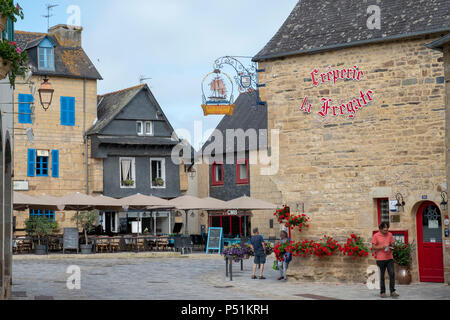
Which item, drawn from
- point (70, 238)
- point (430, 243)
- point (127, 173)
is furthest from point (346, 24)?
point (127, 173)

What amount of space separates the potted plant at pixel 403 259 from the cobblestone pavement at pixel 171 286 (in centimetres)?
40

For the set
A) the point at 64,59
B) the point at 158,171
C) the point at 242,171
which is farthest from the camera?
the point at 158,171

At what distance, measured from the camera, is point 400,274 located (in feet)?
55.1

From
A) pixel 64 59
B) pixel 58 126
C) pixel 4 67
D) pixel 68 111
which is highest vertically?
pixel 64 59

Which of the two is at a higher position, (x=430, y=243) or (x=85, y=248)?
(x=430, y=243)

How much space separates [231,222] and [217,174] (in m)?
3.01

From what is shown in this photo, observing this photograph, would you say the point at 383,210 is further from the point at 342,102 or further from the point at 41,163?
the point at 41,163

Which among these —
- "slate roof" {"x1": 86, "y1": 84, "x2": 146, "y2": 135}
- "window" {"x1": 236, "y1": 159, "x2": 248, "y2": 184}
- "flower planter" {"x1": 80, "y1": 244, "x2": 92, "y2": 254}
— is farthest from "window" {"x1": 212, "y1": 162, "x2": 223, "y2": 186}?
"flower planter" {"x1": 80, "y1": 244, "x2": 92, "y2": 254}

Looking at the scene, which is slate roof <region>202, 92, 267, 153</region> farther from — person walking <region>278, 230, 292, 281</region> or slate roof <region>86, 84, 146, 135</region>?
person walking <region>278, 230, 292, 281</region>

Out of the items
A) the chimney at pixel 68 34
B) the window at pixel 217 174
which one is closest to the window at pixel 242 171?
the window at pixel 217 174

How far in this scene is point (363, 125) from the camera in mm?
17297

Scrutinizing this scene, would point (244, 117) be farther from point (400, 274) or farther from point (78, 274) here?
point (400, 274)

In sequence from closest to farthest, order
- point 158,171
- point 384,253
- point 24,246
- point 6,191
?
point 6,191
point 384,253
point 24,246
point 158,171

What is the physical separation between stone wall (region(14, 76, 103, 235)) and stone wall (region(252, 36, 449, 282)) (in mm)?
18604
